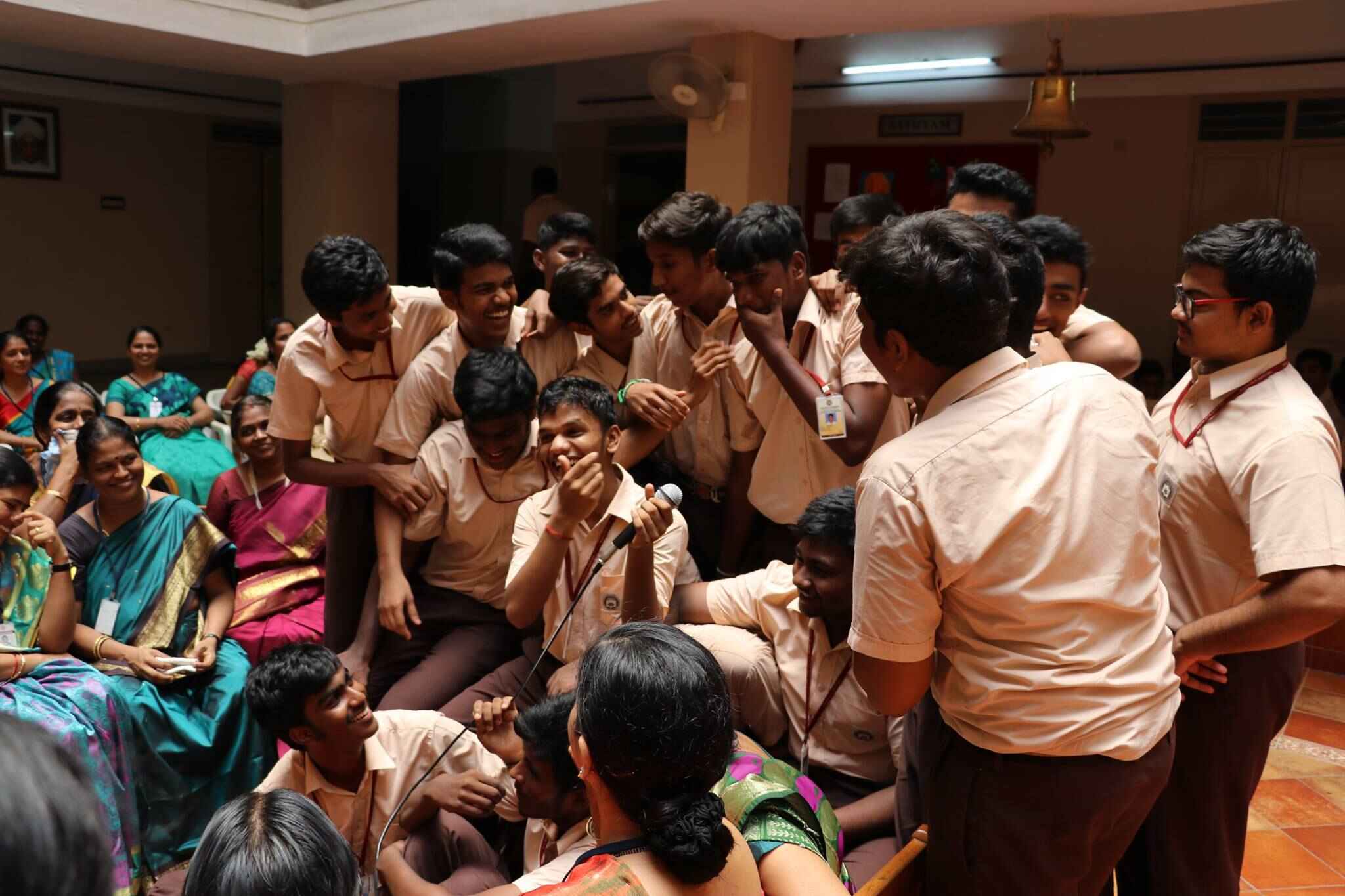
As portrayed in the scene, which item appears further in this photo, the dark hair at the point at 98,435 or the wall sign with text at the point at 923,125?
the wall sign with text at the point at 923,125

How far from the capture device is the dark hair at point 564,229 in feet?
11.9

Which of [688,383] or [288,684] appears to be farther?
[688,383]

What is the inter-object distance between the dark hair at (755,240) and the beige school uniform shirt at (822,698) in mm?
731

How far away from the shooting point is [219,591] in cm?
352

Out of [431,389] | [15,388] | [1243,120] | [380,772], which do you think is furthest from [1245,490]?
[1243,120]

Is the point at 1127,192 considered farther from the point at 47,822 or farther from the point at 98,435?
the point at 47,822

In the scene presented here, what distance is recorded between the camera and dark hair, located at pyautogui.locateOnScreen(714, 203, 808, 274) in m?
2.58

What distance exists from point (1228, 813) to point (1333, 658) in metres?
3.09

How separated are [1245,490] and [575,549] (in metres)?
1.46

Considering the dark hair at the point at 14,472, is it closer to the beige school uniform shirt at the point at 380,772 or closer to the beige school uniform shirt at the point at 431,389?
the beige school uniform shirt at the point at 431,389

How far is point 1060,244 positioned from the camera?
2.56 meters

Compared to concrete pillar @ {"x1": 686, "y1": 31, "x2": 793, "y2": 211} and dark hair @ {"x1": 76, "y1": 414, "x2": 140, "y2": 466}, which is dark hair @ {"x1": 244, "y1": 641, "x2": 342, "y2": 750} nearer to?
dark hair @ {"x1": 76, "y1": 414, "x2": 140, "y2": 466}

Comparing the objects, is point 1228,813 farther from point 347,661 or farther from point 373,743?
point 347,661

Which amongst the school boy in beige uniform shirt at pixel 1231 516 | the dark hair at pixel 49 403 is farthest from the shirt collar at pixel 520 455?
the dark hair at pixel 49 403
